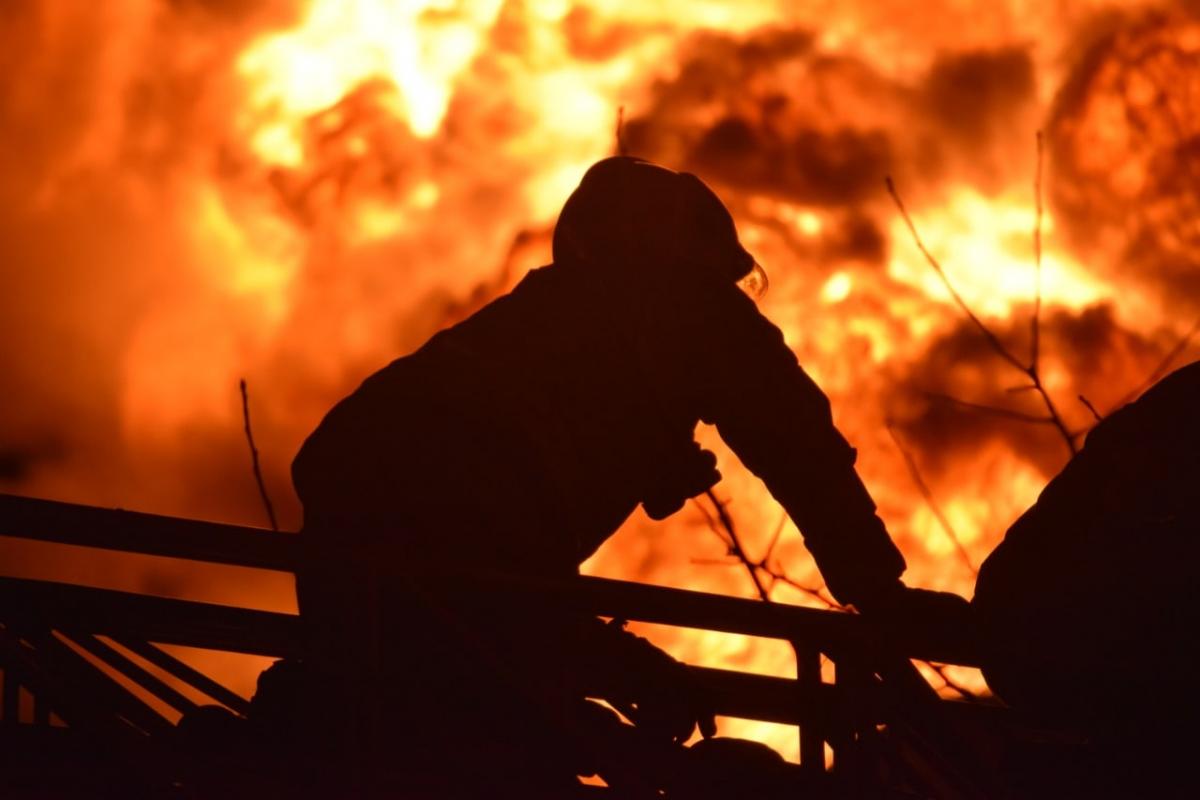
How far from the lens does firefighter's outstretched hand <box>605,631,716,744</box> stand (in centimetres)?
445

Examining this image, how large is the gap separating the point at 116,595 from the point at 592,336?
5.30 ft

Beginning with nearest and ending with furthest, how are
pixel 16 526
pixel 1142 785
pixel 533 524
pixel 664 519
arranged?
1. pixel 16 526
2. pixel 1142 785
3. pixel 533 524
4. pixel 664 519

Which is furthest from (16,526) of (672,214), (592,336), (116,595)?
(672,214)

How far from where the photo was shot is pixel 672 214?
480cm

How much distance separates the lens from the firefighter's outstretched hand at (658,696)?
175 inches

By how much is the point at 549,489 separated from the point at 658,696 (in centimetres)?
69

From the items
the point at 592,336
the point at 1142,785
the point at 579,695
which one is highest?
the point at 592,336

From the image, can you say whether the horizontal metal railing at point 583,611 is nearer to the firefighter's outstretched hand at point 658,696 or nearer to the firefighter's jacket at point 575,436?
the firefighter's outstretched hand at point 658,696

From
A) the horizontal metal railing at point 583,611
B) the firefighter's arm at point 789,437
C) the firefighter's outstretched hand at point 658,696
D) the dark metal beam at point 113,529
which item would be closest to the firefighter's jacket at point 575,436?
the firefighter's arm at point 789,437

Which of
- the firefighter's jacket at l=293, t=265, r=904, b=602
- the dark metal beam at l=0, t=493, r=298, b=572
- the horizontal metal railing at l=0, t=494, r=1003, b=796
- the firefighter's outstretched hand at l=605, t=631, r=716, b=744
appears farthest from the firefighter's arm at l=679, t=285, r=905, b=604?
the dark metal beam at l=0, t=493, r=298, b=572

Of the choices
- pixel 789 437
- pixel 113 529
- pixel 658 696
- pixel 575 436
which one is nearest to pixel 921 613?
pixel 789 437

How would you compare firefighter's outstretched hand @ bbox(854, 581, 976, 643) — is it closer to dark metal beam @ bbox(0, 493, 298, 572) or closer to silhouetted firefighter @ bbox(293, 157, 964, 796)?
silhouetted firefighter @ bbox(293, 157, 964, 796)

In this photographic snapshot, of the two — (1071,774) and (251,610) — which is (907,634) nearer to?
(1071,774)

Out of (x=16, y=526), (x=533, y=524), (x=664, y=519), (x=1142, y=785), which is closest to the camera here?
(x=16, y=526)
